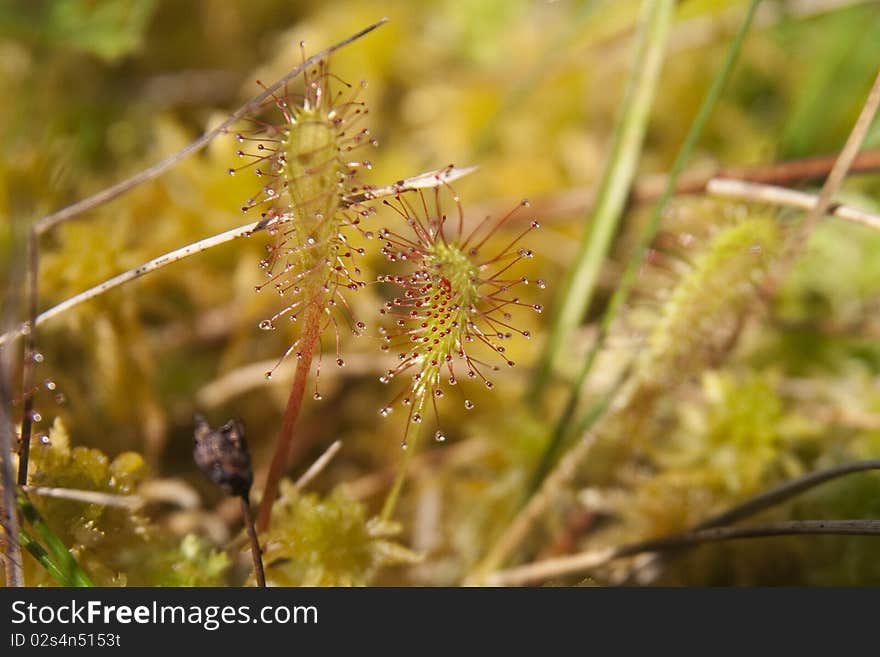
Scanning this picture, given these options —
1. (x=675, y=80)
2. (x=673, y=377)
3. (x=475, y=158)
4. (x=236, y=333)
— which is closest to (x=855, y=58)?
(x=675, y=80)

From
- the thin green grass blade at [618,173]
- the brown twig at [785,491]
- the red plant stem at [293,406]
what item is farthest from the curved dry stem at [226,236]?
the brown twig at [785,491]

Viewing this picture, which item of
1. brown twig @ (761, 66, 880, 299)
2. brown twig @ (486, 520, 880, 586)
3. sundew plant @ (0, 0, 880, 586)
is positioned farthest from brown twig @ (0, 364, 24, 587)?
brown twig @ (761, 66, 880, 299)

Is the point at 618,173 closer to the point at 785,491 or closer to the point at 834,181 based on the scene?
the point at 834,181

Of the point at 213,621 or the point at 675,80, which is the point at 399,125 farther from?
the point at 213,621

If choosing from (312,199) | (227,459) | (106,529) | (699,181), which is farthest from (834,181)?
(106,529)

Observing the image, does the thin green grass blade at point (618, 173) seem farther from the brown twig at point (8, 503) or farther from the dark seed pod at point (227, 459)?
the brown twig at point (8, 503)

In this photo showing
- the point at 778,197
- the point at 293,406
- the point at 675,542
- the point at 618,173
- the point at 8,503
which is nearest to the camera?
the point at 8,503
